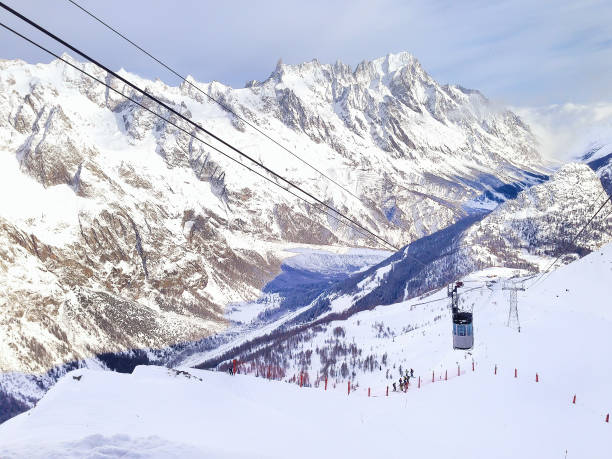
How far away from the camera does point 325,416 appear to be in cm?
2741

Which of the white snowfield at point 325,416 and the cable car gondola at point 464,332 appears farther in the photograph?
the cable car gondola at point 464,332

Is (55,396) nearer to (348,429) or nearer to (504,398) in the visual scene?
(348,429)

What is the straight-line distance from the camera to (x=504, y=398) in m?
33.7

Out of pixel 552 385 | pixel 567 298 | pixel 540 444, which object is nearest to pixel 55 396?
pixel 540 444

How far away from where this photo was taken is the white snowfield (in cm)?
1744

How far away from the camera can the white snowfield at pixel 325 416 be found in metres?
17.4

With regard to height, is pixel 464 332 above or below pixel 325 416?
above

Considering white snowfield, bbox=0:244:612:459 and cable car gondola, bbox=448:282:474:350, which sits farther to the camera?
cable car gondola, bbox=448:282:474:350

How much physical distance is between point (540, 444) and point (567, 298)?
82583 millimetres

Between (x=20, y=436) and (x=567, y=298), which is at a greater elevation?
(x=567, y=298)

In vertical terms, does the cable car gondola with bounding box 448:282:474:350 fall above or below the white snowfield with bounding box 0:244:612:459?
above

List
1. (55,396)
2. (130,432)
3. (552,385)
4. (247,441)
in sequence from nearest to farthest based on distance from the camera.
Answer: (130,432) → (247,441) → (55,396) → (552,385)

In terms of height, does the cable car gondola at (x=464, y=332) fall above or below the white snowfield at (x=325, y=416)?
above

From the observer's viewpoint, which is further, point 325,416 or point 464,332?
point 464,332
